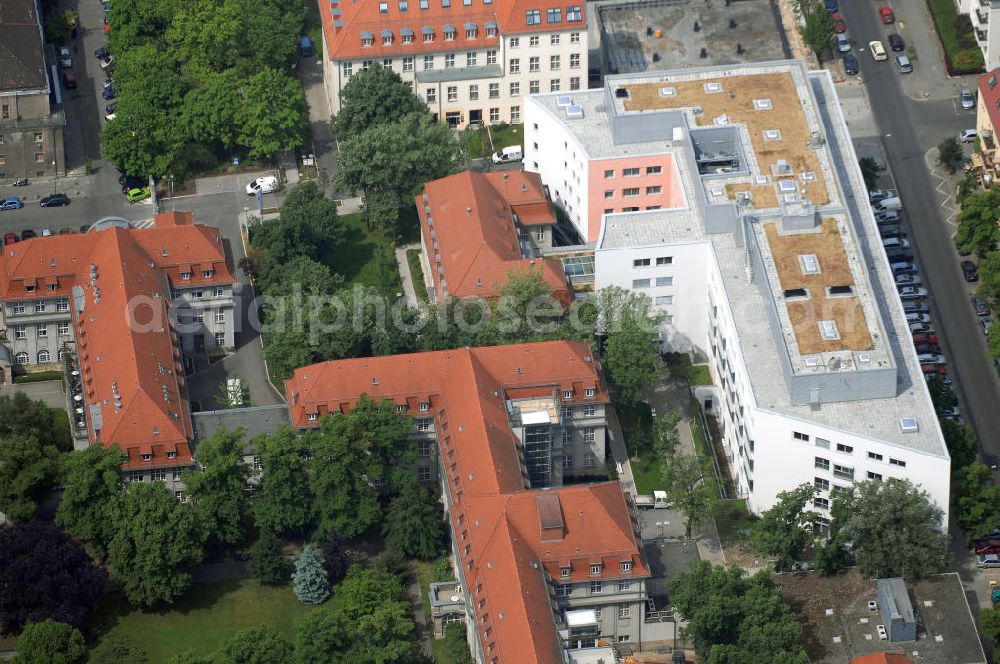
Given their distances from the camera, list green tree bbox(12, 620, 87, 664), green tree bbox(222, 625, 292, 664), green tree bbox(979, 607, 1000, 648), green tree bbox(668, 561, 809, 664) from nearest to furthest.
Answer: green tree bbox(668, 561, 809, 664), green tree bbox(222, 625, 292, 664), green tree bbox(12, 620, 87, 664), green tree bbox(979, 607, 1000, 648)

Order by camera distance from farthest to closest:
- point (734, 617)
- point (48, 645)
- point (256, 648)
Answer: point (48, 645)
point (734, 617)
point (256, 648)

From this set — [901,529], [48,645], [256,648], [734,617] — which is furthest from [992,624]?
[48,645]

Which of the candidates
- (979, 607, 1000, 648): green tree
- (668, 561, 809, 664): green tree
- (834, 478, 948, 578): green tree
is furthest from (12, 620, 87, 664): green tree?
(979, 607, 1000, 648): green tree

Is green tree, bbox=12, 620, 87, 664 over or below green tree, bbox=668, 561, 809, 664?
over

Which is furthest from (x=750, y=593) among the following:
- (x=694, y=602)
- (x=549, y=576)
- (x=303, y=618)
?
(x=303, y=618)

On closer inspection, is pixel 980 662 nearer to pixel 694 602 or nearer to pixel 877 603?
pixel 877 603

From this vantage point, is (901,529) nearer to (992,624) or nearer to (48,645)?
(992,624)

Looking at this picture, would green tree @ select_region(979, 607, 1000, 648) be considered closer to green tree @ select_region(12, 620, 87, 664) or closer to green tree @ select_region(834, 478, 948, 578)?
green tree @ select_region(834, 478, 948, 578)

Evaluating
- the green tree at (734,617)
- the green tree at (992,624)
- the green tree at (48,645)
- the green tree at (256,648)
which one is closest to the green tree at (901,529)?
the green tree at (992,624)
